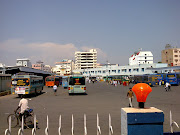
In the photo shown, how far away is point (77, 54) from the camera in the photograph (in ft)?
513

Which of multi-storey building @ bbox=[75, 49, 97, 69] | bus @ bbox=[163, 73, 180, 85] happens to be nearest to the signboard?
bus @ bbox=[163, 73, 180, 85]

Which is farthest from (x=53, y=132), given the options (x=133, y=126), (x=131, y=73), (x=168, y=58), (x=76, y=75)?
(x=168, y=58)

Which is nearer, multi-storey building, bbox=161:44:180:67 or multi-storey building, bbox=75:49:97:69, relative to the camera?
multi-storey building, bbox=161:44:180:67

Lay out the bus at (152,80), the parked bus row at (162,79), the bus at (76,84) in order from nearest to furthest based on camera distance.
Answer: the bus at (76,84)
the parked bus row at (162,79)
the bus at (152,80)

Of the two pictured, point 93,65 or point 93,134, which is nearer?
point 93,134

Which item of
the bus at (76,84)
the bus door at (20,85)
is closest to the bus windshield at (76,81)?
the bus at (76,84)

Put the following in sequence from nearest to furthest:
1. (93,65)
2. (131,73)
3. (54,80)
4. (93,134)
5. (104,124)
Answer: (93,134)
(104,124)
(54,80)
(131,73)
(93,65)

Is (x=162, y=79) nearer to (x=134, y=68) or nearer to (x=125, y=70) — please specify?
(x=134, y=68)

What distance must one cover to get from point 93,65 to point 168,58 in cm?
5600

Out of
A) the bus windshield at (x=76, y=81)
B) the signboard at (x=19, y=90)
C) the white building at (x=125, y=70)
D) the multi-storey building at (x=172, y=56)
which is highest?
the multi-storey building at (x=172, y=56)

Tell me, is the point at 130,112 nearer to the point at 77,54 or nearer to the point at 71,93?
the point at 71,93

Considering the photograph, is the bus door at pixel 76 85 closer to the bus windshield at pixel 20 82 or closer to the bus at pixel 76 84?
the bus at pixel 76 84

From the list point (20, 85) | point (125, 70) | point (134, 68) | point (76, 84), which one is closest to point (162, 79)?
point (76, 84)

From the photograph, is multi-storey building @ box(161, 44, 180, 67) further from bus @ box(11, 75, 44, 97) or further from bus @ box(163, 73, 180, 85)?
bus @ box(11, 75, 44, 97)
